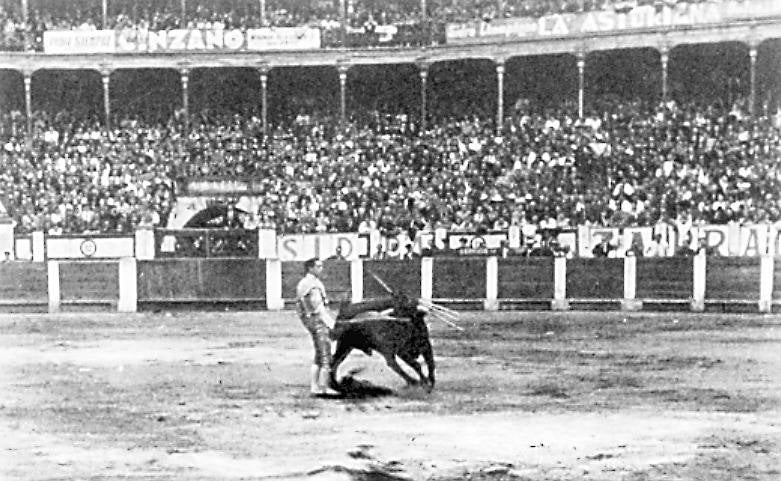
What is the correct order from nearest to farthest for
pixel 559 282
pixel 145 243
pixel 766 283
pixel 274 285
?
pixel 766 283 → pixel 559 282 → pixel 274 285 → pixel 145 243

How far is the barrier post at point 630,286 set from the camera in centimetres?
1888

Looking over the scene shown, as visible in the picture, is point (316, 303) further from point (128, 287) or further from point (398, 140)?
point (398, 140)

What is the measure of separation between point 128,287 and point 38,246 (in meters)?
2.38

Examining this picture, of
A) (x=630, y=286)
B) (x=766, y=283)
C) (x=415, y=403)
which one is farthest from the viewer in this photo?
(x=630, y=286)

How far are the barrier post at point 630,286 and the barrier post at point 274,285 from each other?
17.6 ft

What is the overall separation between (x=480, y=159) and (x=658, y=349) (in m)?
10.5

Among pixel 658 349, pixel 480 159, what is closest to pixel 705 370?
pixel 658 349

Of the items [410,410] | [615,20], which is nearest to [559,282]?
[615,20]

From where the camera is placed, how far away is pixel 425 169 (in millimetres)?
23531

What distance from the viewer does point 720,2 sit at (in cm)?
2411

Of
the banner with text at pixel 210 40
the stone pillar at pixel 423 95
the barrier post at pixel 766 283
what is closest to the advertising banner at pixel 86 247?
the banner with text at pixel 210 40

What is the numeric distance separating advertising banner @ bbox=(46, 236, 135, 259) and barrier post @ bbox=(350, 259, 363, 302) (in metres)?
4.24

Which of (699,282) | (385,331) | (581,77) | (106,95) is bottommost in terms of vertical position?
(699,282)

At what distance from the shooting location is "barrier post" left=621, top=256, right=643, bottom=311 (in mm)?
18875
